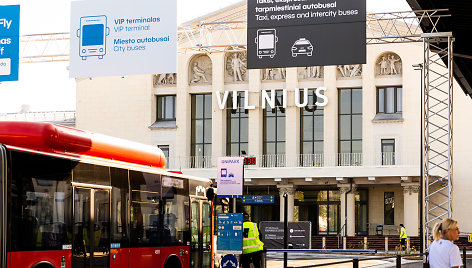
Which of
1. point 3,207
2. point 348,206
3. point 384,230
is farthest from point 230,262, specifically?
point 384,230

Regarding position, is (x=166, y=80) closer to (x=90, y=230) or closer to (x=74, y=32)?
(x=74, y=32)

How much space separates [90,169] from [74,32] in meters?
14.1

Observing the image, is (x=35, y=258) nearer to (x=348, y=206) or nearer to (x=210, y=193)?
(x=210, y=193)

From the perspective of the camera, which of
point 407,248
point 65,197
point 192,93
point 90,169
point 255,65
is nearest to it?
point 65,197

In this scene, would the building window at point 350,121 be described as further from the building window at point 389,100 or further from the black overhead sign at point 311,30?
the black overhead sign at point 311,30

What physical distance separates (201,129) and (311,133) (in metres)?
7.94

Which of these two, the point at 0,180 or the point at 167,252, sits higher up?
the point at 0,180

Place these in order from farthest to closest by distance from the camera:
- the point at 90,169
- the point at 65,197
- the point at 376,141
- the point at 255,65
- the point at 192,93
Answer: the point at 192,93
the point at 376,141
the point at 255,65
the point at 90,169
the point at 65,197

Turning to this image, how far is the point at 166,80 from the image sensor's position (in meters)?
60.2

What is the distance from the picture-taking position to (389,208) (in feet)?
186

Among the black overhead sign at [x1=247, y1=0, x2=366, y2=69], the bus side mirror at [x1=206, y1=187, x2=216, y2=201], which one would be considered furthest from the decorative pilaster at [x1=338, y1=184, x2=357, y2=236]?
the bus side mirror at [x1=206, y1=187, x2=216, y2=201]

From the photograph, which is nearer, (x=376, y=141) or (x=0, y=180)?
(x=0, y=180)

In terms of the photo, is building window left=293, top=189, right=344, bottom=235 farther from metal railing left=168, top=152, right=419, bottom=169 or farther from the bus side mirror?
the bus side mirror

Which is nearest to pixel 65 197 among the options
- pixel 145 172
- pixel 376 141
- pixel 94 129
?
pixel 145 172
